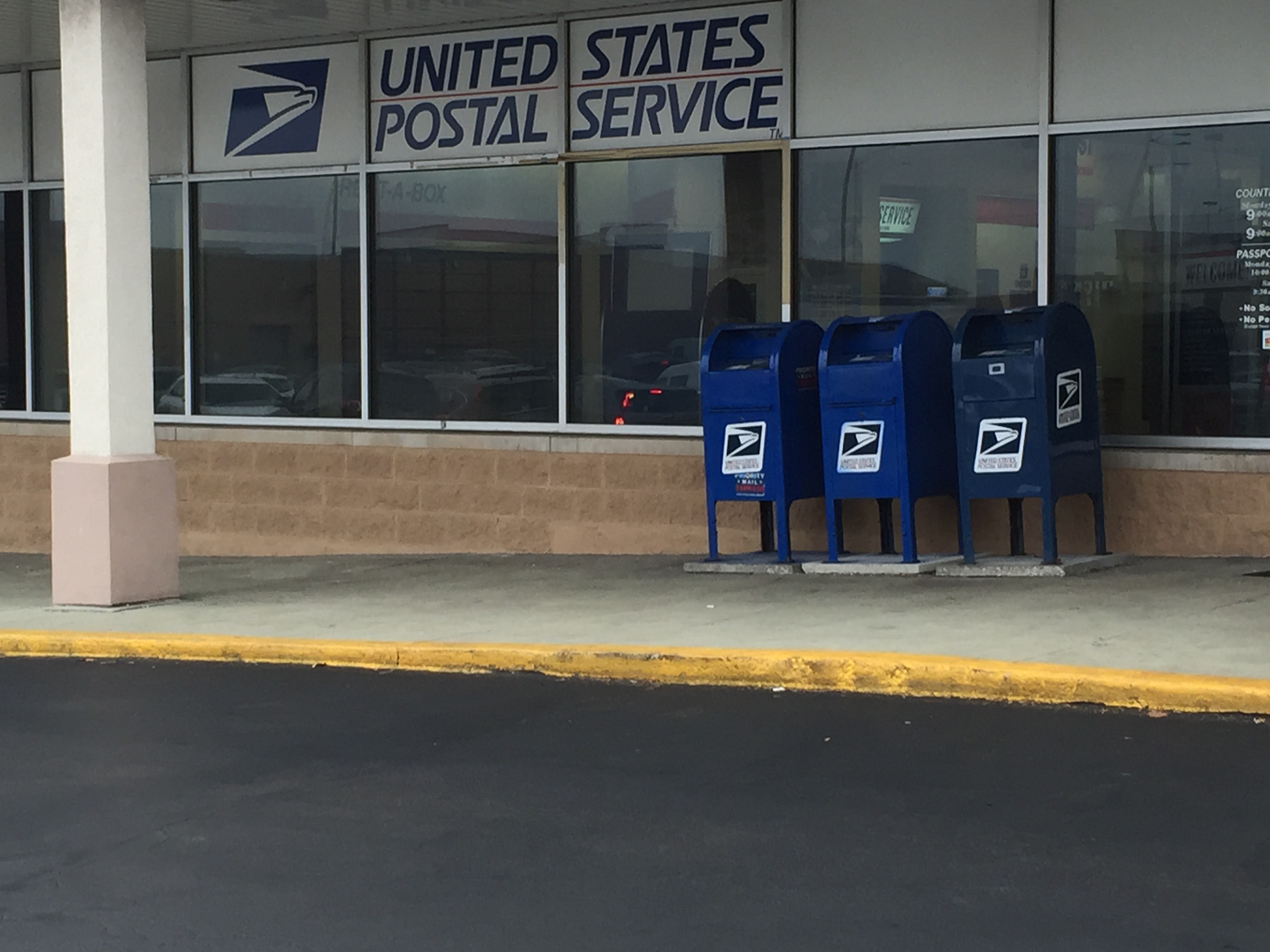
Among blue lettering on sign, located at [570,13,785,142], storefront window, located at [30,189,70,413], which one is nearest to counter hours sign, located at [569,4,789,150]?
blue lettering on sign, located at [570,13,785,142]

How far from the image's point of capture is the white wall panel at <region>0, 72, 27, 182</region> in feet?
52.8

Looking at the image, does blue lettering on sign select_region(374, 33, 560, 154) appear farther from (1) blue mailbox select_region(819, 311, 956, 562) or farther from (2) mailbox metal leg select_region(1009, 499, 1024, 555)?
(2) mailbox metal leg select_region(1009, 499, 1024, 555)

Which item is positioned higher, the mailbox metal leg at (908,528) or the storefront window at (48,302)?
the storefront window at (48,302)

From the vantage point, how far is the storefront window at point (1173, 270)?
11477 millimetres

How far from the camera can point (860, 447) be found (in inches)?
453

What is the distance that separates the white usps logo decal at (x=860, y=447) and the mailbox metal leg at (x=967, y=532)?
567 mm

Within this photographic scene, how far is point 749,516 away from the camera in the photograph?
1309 centimetres

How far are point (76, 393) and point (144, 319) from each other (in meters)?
0.60

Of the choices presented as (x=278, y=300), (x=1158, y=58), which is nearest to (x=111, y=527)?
(x=278, y=300)

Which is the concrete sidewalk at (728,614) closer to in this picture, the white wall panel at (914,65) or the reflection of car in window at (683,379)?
the reflection of car in window at (683,379)

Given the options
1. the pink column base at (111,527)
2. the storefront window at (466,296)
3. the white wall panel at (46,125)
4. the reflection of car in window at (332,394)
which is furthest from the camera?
the white wall panel at (46,125)

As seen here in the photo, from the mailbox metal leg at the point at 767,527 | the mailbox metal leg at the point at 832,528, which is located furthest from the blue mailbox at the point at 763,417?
the mailbox metal leg at the point at 767,527

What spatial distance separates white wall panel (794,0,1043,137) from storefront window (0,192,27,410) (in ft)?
23.9

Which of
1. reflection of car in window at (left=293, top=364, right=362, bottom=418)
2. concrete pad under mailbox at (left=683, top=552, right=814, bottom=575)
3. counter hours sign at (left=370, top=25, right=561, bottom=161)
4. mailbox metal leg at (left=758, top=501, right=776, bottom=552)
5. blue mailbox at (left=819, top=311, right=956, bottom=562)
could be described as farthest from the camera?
reflection of car in window at (left=293, top=364, right=362, bottom=418)
